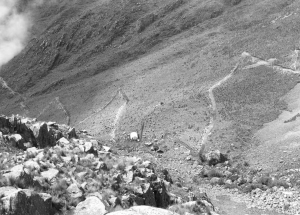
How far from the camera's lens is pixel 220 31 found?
263 ft

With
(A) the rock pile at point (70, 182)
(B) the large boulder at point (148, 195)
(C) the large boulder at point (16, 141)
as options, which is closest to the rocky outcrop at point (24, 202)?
(A) the rock pile at point (70, 182)

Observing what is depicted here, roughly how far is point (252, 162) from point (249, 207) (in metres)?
8.69

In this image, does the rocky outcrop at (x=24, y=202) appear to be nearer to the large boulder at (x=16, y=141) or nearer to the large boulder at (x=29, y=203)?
the large boulder at (x=29, y=203)

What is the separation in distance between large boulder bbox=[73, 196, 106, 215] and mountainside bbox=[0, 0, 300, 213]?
22.1 metres

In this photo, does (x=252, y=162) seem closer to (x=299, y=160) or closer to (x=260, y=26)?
(x=299, y=160)

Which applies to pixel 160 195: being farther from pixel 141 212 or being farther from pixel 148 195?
pixel 141 212

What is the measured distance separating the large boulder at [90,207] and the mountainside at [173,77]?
22.1 meters

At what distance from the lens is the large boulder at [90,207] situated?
16594 millimetres

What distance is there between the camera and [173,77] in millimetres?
69188

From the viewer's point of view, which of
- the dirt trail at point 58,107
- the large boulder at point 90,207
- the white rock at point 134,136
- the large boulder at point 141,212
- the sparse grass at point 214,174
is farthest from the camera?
the dirt trail at point 58,107

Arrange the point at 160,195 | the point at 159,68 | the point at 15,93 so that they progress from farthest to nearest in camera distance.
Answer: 1. the point at 15,93
2. the point at 159,68
3. the point at 160,195

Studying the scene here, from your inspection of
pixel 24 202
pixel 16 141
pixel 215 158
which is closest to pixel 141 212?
pixel 24 202

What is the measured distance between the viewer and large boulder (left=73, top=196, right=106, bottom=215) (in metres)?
16.6

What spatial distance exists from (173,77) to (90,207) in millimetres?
53355
